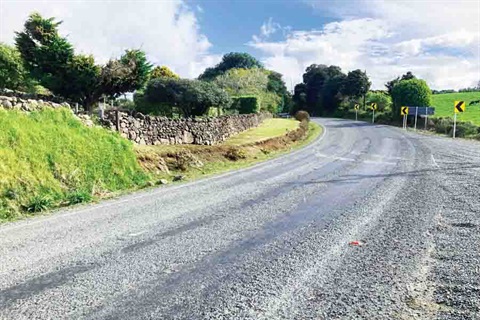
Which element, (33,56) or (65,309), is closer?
(65,309)

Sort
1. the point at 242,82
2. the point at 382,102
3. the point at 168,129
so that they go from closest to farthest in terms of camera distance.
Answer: the point at 168,129 → the point at 242,82 → the point at 382,102

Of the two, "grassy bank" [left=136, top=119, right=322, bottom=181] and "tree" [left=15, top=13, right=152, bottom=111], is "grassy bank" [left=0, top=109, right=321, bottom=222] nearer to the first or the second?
"grassy bank" [left=136, top=119, right=322, bottom=181]

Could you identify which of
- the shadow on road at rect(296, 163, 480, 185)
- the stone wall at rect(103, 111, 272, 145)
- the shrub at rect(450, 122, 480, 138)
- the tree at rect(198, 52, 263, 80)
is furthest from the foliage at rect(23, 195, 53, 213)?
the tree at rect(198, 52, 263, 80)

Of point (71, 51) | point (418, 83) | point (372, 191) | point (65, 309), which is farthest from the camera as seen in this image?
point (418, 83)

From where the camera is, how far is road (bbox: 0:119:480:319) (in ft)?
13.4

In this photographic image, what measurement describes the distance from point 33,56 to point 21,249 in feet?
62.0

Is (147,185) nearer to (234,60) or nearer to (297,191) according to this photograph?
(297,191)

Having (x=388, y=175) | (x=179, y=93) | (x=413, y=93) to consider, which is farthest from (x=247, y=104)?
(x=388, y=175)

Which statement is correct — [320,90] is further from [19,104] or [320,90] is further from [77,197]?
[77,197]

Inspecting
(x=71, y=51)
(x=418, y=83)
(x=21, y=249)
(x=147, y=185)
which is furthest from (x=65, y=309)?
(x=418, y=83)

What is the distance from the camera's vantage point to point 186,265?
17.2 ft

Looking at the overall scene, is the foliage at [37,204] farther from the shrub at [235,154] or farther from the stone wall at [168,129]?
the shrub at [235,154]

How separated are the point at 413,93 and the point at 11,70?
131 ft

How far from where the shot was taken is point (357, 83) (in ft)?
236
